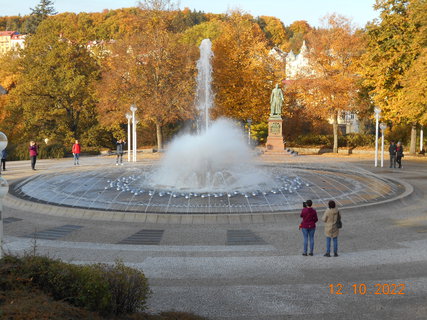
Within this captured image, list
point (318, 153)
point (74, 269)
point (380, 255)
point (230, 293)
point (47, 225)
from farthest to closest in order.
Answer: point (318, 153)
point (47, 225)
point (380, 255)
point (230, 293)
point (74, 269)

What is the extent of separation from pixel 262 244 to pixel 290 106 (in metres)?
47.1

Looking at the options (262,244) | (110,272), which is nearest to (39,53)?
(262,244)

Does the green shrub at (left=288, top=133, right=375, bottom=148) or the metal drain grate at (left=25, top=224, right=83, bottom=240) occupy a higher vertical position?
the green shrub at (left=288, top=133, right=375, bottom=148)

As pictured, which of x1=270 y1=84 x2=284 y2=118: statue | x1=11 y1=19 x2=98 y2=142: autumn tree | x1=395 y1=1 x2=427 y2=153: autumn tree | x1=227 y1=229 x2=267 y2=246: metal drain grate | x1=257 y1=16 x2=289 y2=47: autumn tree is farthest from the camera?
x1=257 y1=16 x2=289 y2=47: autumn tree

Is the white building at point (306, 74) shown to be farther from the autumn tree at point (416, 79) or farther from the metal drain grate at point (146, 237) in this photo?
the metal drain grate at point (146, 237)

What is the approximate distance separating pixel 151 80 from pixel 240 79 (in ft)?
32.2

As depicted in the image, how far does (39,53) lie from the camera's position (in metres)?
49.6

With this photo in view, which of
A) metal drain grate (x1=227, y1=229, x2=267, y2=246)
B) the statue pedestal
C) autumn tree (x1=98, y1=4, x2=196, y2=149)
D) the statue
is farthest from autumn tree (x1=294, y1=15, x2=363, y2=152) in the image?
metal drain grate (x1=227, y1=229, x2=267, y2=246)

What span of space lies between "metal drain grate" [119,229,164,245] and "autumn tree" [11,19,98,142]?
3723cm

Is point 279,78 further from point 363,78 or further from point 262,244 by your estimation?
point 262,244

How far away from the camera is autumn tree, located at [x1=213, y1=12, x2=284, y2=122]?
50.3 m

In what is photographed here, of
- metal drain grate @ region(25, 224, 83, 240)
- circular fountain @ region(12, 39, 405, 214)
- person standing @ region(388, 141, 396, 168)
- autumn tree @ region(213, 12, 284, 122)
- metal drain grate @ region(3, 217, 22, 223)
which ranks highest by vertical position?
autumn tree @ region(213, 12, 284, 122)

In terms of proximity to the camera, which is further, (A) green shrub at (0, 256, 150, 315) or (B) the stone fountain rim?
(B) the stone fountain rim

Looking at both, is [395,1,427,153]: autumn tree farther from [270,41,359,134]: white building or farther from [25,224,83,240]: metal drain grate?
[25,224,83,240]: metal drain grate
